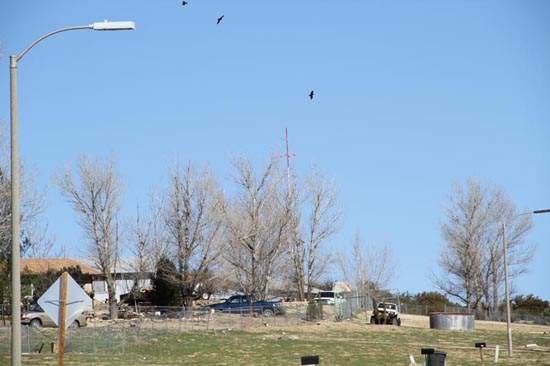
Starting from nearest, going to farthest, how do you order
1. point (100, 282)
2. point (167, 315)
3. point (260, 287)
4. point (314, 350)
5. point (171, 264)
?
1. point (314, 350)
2. point (167, 315)
3. point (171, 264)
4. point (260, 287)
5. point (100, 282)

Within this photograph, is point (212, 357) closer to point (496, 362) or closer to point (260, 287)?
point (496, 362)

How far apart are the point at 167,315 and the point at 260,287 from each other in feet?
60.2

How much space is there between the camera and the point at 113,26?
16547mm

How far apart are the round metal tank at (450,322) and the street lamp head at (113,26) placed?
52668 mm

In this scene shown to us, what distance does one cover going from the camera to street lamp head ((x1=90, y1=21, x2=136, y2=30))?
16.3m

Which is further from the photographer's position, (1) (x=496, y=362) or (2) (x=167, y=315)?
(2) (x=167, y=315)

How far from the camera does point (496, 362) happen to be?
129 ft

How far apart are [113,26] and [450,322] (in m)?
53.2

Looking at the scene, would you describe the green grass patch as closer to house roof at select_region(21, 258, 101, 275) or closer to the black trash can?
the black trash can

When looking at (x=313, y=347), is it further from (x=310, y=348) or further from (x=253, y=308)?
(x=253, y=308)

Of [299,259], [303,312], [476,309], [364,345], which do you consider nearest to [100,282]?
[299,259]

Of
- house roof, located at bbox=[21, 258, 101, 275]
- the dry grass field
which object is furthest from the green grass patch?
house roof, located at bbox=[21, 258, 101, 275]

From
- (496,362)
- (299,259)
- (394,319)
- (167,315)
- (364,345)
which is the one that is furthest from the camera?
(299,259)

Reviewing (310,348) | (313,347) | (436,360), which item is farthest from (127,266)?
(436,360)
